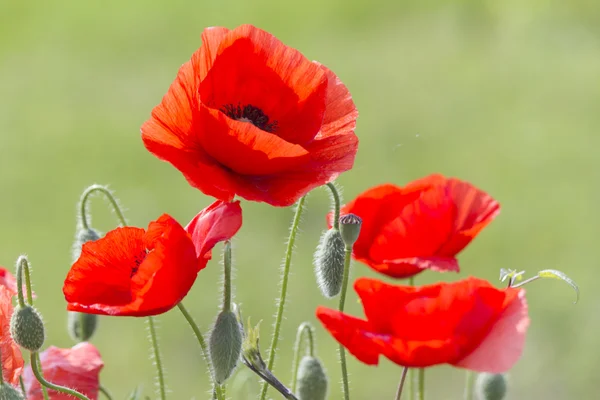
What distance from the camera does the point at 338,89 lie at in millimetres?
770

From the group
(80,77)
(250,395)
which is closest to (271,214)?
(80,77)

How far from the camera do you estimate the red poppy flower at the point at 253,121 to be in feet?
2.24

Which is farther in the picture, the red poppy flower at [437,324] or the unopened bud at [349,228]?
the unopened bud at [349,228]

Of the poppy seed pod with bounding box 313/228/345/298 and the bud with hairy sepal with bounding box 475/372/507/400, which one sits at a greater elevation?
the poppy seed pod with bounding box 313/228/345/298

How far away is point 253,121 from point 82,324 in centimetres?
29

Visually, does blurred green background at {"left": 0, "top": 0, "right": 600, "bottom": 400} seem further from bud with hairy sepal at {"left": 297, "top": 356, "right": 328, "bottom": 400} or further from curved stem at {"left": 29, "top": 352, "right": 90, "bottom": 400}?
curved stem at {"left": 29, "top": 352, "right": 90, "bottom": 400}

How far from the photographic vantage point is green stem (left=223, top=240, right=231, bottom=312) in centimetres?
66

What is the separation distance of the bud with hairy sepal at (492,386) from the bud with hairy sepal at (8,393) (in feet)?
1.33

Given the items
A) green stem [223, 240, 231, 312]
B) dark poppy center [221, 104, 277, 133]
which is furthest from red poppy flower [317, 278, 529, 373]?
dark poppy center [221, 104, 277, 133]

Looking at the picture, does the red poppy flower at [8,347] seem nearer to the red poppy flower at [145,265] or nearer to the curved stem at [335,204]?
the red poppy flower at [145,265]

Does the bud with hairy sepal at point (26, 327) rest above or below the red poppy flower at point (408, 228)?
below

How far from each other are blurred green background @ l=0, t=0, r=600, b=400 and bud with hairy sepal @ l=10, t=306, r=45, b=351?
4.87 feet

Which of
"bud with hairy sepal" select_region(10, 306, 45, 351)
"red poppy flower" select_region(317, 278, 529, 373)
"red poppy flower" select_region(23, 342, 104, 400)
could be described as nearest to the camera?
"red poppy flower" select_region(317, 278, 529, 373)

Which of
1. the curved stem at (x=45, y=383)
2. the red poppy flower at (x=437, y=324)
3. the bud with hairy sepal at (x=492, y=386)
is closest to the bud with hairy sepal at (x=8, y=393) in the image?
the curved stem at (x=45, y=383)
